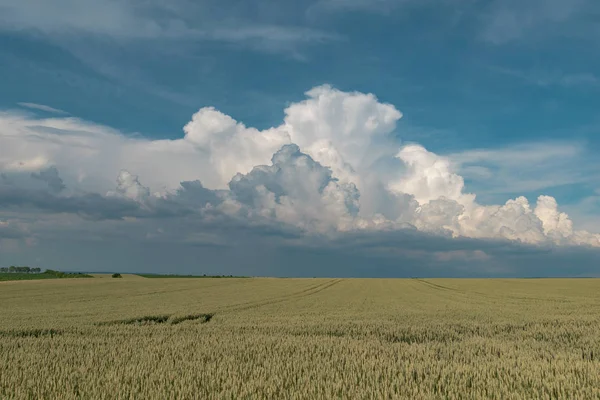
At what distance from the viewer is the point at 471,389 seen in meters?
8.81

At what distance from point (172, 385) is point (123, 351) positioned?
4.91m

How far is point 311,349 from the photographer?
1337 centimetres

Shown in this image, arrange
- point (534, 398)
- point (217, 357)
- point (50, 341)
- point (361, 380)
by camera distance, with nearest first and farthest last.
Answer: point (534, 398)
point (361, 380)
point (217, 357)
point (50, 341)

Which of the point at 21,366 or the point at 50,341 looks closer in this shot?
the point at 21,366

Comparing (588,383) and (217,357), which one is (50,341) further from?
(588,383)

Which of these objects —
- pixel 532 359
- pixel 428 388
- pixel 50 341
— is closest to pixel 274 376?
pixel 428 388

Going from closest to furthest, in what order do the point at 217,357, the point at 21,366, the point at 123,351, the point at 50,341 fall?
the point at 21,366 → the point at 217,357 → the point at 123,351 → the point at 50,341

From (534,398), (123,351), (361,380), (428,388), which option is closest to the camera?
(534,398)

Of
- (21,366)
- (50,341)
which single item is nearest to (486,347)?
(21,366)

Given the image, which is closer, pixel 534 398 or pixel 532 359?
pixel 534 398

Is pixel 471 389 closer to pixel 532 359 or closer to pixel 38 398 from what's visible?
pixel 532 359

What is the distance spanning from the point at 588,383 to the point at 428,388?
340 centimetres

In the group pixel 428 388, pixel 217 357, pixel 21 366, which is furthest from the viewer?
pixel 217 357

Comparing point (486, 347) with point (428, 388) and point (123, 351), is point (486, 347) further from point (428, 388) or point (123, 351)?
point (123, 351)
